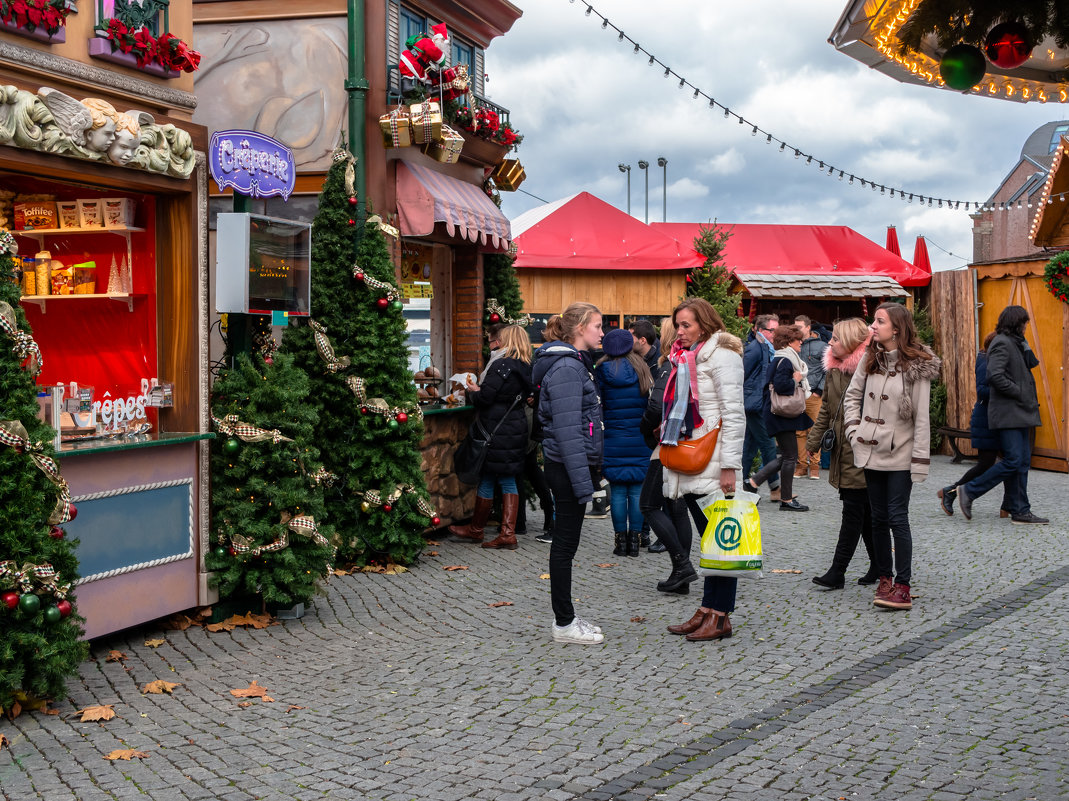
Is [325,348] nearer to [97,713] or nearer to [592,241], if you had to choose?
[97,713]

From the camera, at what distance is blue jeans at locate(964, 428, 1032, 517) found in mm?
10891

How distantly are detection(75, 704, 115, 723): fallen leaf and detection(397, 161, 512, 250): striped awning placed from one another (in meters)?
5.46

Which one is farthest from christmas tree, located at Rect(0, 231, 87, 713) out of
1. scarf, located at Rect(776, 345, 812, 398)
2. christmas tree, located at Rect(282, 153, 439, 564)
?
scarf, located at Rect(776, 345, 812, 398)

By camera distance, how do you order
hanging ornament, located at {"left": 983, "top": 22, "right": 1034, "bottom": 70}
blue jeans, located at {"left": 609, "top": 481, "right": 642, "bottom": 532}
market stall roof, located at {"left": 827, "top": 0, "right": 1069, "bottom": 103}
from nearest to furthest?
1. hanging ornament, located at {"left": 983, "top": 22, "right": 1034, "bottom": 70}
2. market stall roof, located at {"left": 827, "top": 0, "right": 1069, "bottom": 103}
3. blue jeans, located at {"left": 609, "top": 481, "right": 642, "bottom": 532}

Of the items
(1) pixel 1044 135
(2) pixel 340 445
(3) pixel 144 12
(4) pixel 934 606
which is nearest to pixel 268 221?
(3) pixel 144 12

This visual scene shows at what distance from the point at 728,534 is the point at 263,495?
2876mm

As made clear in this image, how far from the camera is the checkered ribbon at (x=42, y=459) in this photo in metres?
5.16

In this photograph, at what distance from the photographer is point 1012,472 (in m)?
11.0

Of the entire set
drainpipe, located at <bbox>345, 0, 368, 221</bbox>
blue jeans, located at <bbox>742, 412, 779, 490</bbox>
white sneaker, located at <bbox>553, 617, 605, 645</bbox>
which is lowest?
white sneaker, located at <bbox>553, 617, 605, 645</bbox>

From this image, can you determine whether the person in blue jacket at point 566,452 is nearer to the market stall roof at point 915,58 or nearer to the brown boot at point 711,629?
the brown boot at point 711,629

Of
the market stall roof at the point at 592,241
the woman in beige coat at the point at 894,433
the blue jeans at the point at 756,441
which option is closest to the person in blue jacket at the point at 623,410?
the woman in beige coat at the point at 894,433

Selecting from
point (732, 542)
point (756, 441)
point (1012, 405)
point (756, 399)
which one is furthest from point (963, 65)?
point (756, 441)

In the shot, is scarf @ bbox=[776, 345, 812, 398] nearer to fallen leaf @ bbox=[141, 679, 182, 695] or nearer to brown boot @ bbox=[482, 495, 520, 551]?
brown boot @ bbox=[482, 495, 520, 551]

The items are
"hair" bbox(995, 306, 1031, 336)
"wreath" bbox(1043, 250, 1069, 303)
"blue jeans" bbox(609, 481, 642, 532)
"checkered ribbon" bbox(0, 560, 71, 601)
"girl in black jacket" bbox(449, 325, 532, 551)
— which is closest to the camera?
"checkered ribbon" bbox(0, 560, 71, 601)
